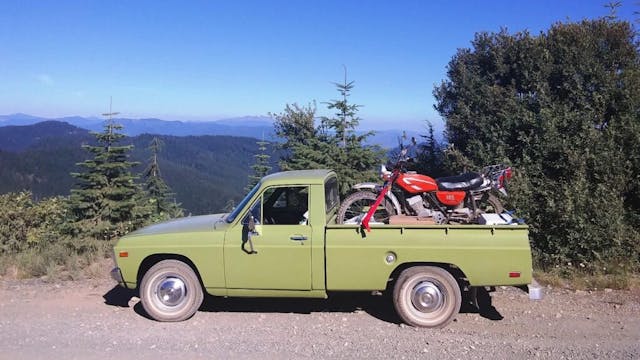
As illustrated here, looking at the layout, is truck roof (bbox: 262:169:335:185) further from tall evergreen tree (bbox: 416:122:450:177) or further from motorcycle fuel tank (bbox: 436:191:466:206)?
tall evergreen tree (bbox: 416:122:450:177)

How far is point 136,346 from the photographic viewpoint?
5.00 m

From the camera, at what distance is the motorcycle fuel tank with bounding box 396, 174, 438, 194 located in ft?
20.0

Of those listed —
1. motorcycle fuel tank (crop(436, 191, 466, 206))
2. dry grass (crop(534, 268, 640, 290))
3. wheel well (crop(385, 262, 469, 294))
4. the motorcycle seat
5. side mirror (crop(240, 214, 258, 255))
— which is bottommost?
dry grass (crop(534, 268, 640, 290))

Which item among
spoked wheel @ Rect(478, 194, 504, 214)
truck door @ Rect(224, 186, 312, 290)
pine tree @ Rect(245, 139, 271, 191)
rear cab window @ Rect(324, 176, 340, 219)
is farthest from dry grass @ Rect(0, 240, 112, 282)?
pine tree @ Rect(245, 139, 271, 191)

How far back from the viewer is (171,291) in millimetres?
5719

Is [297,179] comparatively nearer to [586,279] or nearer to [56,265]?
[586,279]

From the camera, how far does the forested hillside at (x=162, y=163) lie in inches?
3684

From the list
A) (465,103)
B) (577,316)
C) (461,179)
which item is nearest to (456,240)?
(461,179)

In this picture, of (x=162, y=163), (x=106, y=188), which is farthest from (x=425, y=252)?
(x=162, y=163)

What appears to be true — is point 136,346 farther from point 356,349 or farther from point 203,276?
point 356,349

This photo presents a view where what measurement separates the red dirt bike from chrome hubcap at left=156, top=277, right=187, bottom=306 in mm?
1932

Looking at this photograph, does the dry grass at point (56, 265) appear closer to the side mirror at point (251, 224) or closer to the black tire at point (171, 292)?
the black tire at point (171, 292)

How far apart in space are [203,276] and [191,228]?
1.98 feet

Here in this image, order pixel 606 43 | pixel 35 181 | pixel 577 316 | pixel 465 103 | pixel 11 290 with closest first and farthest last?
pixel 577 316 → pixel 11 290 → pixel 606 43 → pixel 465 103 → pixel 35 181
